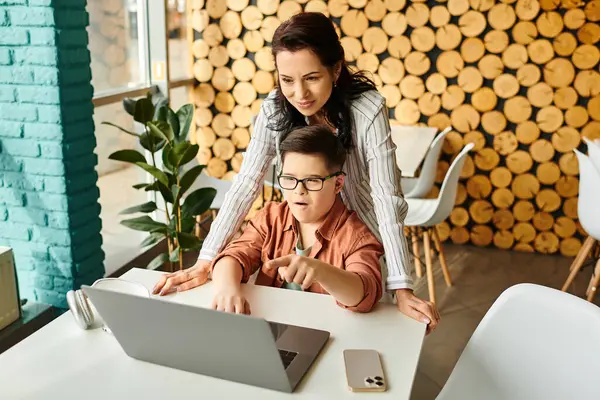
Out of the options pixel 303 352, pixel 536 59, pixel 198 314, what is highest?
pixel 536 59

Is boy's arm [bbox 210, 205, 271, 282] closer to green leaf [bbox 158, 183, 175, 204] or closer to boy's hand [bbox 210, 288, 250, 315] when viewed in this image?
boy's hand [bbox 210, 288, 250, 315]

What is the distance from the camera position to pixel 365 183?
1.49 meters

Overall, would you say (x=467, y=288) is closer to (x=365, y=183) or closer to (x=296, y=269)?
(x=365, y=183)

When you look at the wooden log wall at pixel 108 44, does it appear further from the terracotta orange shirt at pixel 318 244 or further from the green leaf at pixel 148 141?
the terracotta orange shirt at pixel 318 244

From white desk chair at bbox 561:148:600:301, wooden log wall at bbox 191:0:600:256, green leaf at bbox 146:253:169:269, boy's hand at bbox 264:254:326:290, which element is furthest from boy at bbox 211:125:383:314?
wooden log wall at bbox 191:0:600:256

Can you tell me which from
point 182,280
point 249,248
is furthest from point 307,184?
point 182,280

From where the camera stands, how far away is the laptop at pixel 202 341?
34.2 inches

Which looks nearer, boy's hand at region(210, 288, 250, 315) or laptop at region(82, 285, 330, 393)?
laptop at region(82, 285, 330, 393)

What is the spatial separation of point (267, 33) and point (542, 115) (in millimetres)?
1690

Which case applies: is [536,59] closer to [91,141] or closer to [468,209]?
[468,209]

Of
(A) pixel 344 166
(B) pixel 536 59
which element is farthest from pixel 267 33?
(A) pixel 344 166

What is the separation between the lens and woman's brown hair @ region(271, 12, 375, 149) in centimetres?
130

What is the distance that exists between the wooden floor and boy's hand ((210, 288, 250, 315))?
1134 millimetres

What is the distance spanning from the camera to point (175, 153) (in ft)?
7.57
